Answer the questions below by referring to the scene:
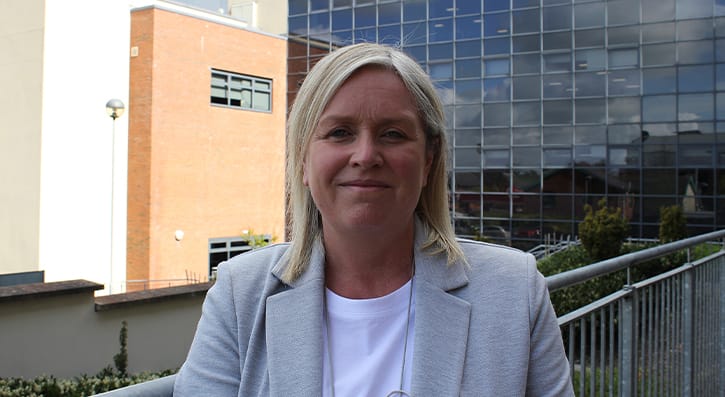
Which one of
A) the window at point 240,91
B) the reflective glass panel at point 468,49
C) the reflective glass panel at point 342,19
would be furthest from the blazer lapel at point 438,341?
the reflective glass panel at point 342,19

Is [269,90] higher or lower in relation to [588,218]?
higher

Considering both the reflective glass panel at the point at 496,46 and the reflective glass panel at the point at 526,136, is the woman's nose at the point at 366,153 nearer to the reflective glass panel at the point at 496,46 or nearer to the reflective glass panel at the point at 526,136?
the reflective glass panel at the point at 526,136

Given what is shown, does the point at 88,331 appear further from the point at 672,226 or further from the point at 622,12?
the point at 622,12

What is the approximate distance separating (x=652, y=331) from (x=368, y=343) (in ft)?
7.85

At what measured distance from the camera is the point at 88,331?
9359 mm

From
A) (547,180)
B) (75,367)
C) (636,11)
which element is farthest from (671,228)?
(75,367)

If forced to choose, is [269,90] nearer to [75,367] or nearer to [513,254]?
[75,367]

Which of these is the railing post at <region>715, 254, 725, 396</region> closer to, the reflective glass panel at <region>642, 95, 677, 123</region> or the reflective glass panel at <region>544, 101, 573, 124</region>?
the reflective glass panel at <region>642, 95, 677, 123</region>

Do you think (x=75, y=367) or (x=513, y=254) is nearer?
(x=513, y=254)

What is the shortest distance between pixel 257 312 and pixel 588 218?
20261mm

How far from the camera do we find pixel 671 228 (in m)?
23.7

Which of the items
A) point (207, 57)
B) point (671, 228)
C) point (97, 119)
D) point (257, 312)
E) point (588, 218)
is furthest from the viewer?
point (207, 57)

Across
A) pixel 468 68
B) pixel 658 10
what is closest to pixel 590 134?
pixel 658 10

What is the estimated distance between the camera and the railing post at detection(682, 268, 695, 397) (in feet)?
13.0
